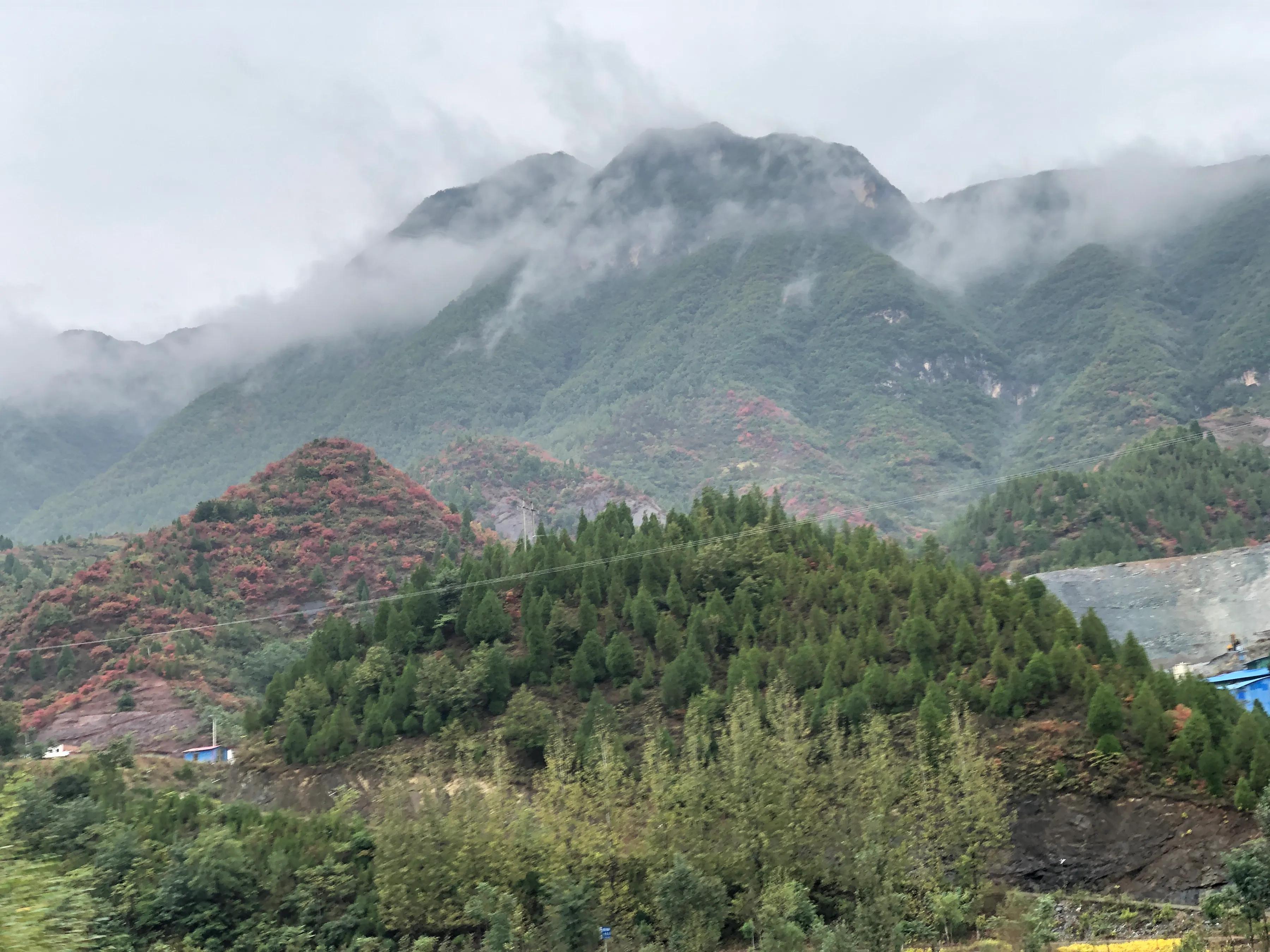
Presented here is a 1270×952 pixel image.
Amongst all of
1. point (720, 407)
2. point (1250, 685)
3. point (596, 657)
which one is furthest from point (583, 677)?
point (720, 407)

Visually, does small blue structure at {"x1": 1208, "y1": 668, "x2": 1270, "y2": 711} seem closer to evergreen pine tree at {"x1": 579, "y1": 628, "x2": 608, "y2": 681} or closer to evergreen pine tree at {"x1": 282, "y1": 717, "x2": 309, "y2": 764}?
evergreen pine tree at {"x1": 579, "y1": 628, "x2": 608, "y2": 681}

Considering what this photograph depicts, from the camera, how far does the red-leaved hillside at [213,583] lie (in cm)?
5772

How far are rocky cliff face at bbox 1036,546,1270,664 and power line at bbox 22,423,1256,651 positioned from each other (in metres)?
15.6

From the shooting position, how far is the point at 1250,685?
43.1m

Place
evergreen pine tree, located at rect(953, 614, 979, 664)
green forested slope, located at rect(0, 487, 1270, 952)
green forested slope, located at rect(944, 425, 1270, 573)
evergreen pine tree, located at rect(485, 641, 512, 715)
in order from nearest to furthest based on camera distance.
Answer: green forested slope, located at rect(0, 487, 1270, 952) → evergreen pine tree, located at rect(953, 614, 979, 664) → evergreen pine tree, located at rect(485, 641, 512, 715) → green forested slope, located at rect(944, 425, 1270, 573)

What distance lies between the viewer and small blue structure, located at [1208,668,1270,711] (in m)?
42.1

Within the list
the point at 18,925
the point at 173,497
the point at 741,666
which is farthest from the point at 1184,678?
the point at 173,497

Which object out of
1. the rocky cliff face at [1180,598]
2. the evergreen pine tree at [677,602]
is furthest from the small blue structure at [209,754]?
the rocky cliff face at [1180,598]

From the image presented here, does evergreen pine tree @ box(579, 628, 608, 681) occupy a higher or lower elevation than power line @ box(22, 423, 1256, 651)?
lower

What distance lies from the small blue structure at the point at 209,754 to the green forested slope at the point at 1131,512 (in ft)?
163

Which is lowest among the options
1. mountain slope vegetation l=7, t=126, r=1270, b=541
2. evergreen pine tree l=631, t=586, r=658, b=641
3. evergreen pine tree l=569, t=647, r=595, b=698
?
evergreen pine tree l=569, t=647, r=595, b=698

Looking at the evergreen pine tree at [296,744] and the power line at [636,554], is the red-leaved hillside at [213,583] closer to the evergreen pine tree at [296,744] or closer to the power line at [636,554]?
the power line at [636,554]

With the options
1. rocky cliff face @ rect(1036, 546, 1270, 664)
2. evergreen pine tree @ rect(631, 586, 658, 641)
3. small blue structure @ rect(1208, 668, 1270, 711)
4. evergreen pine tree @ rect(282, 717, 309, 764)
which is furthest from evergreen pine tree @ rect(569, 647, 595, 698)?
rocky cliff face @ rect(1036, 546, 1270, 664)

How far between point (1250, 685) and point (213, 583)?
5253 cm
